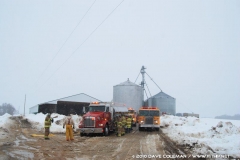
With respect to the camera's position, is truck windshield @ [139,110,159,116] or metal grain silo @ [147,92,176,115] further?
metal grain silo @ [147,92,176,115]

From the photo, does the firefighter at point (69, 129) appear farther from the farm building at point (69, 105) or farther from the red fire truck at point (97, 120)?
the farm building at point (69, 105)

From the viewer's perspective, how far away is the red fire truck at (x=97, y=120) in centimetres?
1828

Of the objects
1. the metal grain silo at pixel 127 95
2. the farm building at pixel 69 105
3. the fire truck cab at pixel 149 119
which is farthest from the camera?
the farm building at pixel 69 105

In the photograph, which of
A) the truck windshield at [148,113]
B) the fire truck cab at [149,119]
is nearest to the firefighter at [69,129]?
the fire truck cab at [149,119]

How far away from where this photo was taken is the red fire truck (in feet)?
60.0

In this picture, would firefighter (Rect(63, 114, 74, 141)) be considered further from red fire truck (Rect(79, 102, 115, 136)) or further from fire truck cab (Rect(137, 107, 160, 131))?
fire truck cab (Rect(137, 107, 160, 131))

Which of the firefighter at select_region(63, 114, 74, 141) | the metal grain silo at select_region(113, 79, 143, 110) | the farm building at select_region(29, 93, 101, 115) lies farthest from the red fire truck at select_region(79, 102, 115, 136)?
the farm building at select_region(29, 93, 101, 115)

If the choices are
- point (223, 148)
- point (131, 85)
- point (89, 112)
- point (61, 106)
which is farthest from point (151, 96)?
point (223, 148)

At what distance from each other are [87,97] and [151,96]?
58.1 feet

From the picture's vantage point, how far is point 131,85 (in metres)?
46.0

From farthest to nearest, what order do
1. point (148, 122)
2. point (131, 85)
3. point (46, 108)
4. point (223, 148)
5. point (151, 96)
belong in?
point (151, 96), point (46, 108), point (131, 85), point (148, 122), point (223, 148)

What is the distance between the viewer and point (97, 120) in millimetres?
18391

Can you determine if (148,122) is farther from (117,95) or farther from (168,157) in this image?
(117,95)

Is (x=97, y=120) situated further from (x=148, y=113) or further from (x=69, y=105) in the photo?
(x=69, y=105)
